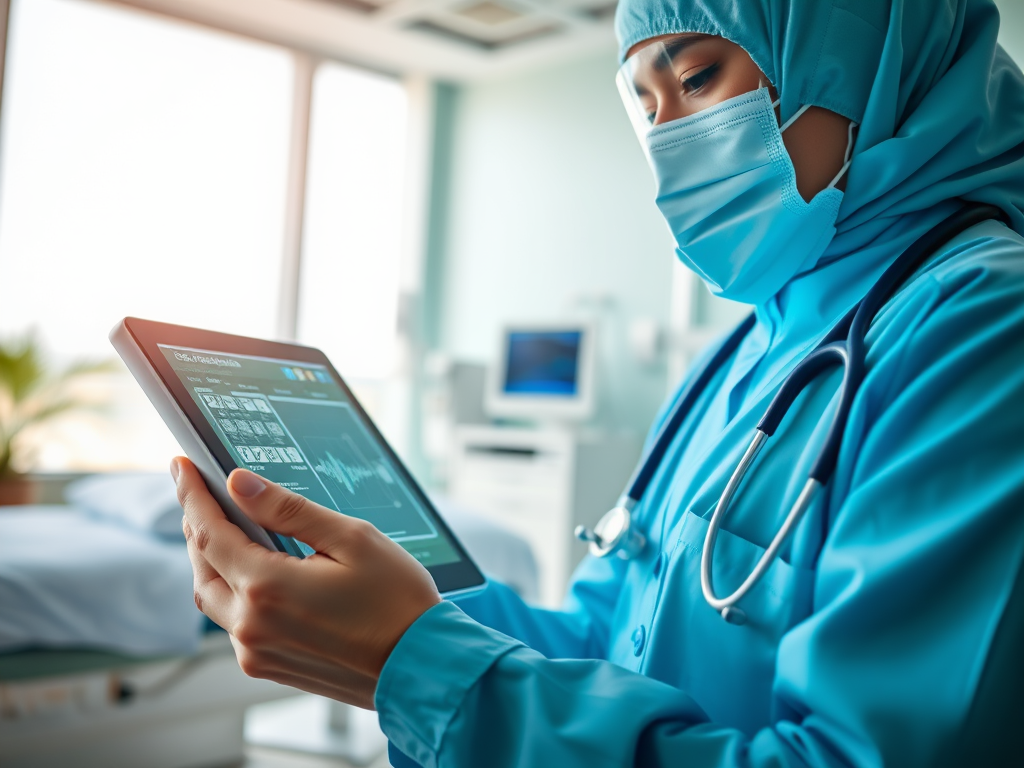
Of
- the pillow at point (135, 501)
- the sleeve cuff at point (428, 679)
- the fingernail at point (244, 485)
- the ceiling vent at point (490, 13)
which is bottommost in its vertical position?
the pillow at point (135, 501)

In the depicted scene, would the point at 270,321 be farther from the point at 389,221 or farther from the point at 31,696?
the point at 31,696

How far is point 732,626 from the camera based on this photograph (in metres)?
0.70

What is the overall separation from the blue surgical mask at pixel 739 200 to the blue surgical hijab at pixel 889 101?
1.0 inches

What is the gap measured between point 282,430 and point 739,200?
0.51 meters

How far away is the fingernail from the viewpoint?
0.62 m

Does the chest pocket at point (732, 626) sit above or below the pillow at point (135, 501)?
above

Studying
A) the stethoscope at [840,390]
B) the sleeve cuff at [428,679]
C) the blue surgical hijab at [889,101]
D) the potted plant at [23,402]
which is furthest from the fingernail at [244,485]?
the potted plant at [23,402]

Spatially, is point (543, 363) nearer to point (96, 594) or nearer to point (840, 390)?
point (96, 594)

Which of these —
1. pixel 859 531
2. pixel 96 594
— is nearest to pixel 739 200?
pixel 859 531

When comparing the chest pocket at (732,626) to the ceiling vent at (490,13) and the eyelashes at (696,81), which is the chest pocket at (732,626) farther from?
the ceiling vent at (490,13)

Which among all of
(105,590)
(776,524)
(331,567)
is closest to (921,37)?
(776,524)

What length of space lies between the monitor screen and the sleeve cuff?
3.18 m

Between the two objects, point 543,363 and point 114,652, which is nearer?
point 114,652

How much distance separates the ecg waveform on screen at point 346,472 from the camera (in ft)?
2.65
